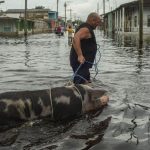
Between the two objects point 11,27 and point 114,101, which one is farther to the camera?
point 11,27

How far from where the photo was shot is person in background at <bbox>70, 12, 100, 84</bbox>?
9.20 metres

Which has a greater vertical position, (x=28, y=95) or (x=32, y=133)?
(x=28, y=95)

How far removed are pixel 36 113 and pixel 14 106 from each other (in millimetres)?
414

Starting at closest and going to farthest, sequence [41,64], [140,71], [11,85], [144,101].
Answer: [144,101]
[11,85]
[140,71]
[41,64]

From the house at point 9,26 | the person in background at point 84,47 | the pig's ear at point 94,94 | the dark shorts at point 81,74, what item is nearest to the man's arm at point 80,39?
the person in background at point 84,47

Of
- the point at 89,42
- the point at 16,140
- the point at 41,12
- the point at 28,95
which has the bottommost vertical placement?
the point at 16,140

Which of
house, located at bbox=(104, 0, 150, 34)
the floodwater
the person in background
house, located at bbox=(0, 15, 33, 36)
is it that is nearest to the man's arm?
the person in background

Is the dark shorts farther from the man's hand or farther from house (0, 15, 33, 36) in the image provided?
house (0, 15, 33, 36)

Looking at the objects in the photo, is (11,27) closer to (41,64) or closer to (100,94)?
(41,64)

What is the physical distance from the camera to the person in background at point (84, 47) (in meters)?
9.20

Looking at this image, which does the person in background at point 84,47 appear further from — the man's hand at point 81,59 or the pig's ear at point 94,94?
the pig's ear at point 94,94

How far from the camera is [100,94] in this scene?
855 centimetres

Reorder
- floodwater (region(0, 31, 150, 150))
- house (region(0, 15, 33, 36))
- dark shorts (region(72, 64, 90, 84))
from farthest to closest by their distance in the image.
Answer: house (region(0, 15, 33, 36)) < dark shorts (region(72, 64, 90, 84)) < floodwater (region(0, 31, 150, 150))

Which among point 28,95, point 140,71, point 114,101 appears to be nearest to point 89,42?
point 114,101
